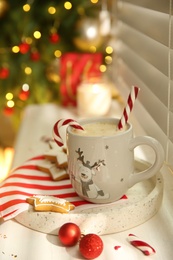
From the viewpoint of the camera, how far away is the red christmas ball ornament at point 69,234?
2.30 feet

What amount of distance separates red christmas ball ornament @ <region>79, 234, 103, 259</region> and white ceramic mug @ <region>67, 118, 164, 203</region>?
0.10 metres

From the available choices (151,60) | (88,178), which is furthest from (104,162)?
(151,60)

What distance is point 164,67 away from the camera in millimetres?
915

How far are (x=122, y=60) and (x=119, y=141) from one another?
78cm

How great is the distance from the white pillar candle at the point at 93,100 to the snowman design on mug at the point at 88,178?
0.62 metres

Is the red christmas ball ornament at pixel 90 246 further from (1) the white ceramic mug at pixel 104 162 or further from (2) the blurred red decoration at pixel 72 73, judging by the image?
(2) the blurred red decoration at pixel 72 73

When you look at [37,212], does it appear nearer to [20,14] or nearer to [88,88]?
[88,88]

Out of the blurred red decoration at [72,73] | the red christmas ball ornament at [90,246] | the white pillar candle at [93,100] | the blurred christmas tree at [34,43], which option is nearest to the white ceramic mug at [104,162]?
the red christmas ball ornament at [90,246]

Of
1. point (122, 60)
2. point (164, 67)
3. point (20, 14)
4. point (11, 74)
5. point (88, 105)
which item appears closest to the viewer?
point (164, 67)

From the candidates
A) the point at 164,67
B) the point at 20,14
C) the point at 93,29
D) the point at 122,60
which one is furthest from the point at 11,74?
the point at 164,67

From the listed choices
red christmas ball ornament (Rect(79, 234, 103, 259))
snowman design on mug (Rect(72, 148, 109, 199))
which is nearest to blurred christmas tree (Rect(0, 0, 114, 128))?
snowman design on mug (Rect(72, 148, 109, 199))

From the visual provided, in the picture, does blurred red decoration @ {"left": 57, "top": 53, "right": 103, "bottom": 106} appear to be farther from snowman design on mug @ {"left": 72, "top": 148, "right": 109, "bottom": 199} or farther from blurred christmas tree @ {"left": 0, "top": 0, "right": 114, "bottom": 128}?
snowman design on mug @ {"left": 72, "top": 148, "right": 109, "bottom": 199}

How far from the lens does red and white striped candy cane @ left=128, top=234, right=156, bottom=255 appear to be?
68 centimetres

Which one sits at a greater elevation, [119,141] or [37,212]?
[119,141]
